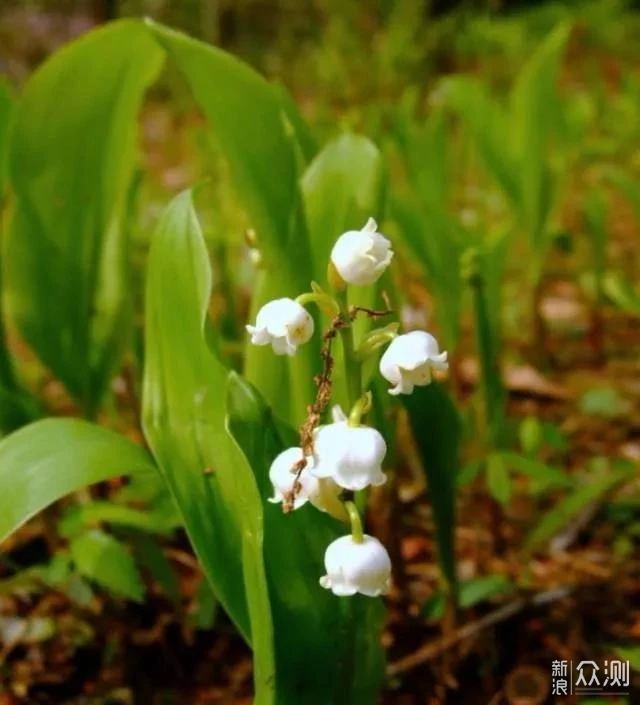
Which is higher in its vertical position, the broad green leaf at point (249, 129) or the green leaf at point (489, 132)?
the green leaf at point (489, 132)

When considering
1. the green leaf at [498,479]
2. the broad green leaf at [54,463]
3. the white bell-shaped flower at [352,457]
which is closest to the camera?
the white bell-shaped flower at [352,457]

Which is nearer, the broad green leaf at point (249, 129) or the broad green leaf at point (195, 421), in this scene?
the broad green leaf at point (195, 421)

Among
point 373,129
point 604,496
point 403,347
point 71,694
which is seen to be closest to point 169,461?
point 403,347

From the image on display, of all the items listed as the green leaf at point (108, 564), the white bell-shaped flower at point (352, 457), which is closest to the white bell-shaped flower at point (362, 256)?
the white bell-shaped flower at point (352, 457)

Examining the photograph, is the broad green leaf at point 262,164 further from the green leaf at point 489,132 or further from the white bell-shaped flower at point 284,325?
the green leaf at point 489,132

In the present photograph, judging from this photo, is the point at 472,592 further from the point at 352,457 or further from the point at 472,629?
the point at 352,457

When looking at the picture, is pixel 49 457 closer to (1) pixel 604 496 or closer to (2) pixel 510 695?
(2) pixel 510 695

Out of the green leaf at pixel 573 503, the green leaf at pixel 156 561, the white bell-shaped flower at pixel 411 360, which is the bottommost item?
the green leaf at pixel 156 561

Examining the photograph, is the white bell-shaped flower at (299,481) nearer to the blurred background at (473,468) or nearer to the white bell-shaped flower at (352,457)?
the white bell-shaped flower at (352,457)

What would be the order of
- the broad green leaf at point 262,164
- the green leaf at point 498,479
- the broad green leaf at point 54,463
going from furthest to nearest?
the green leaf at point 498,479 → the broad green leaf at point 262,164 → the broad green leaf at point 54,463
